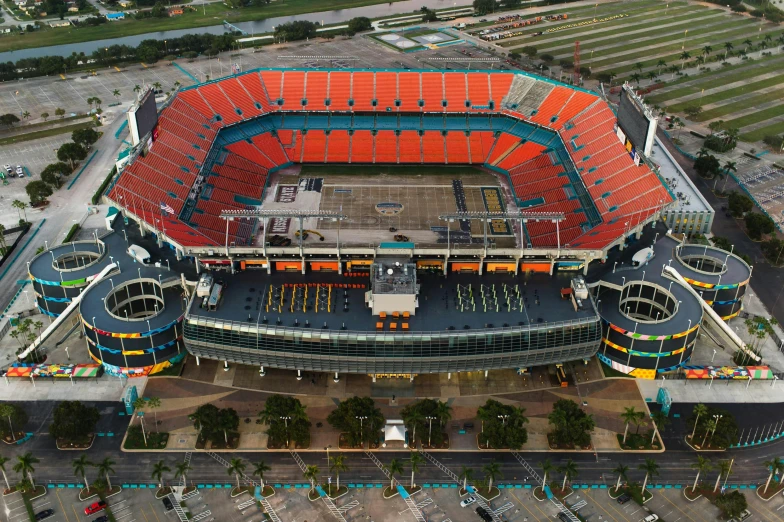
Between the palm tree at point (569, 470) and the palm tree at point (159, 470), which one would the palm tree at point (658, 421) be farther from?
the palm tree at point (159, 470)

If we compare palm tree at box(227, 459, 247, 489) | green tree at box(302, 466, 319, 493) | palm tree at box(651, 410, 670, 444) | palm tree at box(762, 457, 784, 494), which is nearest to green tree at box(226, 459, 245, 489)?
palm tree at box(227, 459, 247, 489)

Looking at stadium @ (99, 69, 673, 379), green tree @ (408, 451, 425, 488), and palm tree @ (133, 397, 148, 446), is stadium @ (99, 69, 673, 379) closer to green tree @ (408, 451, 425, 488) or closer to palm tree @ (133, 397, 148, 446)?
palm tree @ (133, 397, 148, 446)

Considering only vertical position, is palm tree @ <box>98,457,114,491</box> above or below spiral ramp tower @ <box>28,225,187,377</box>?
below

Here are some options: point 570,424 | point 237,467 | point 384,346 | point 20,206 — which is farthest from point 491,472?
point 20,206

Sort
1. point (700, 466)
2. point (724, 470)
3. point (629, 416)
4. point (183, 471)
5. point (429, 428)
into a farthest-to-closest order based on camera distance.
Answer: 1. point (429, 428)
2. point (629, 416)
3. point (724, 470)
4. point (183, 471)
5. point (700, 466)

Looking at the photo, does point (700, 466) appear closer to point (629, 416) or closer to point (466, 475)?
point (629, 416)

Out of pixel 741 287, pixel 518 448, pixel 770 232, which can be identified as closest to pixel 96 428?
pixel 518 448
